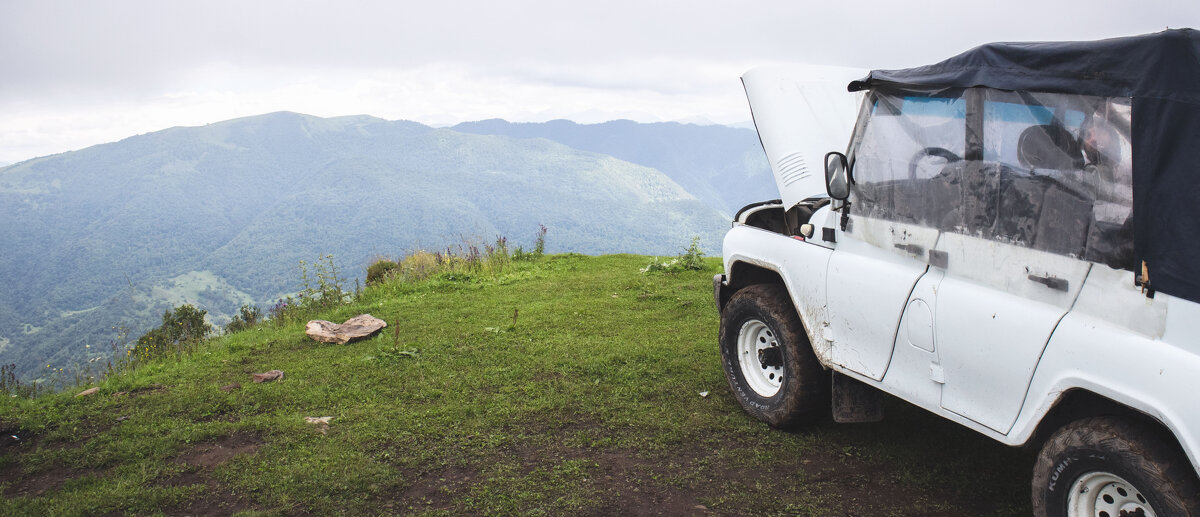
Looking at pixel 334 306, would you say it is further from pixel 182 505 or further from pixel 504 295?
pixel 182 505

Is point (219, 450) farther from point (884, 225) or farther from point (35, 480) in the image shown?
point (884, 225)

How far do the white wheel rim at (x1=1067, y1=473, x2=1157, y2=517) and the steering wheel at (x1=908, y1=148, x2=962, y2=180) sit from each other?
5.32 feet

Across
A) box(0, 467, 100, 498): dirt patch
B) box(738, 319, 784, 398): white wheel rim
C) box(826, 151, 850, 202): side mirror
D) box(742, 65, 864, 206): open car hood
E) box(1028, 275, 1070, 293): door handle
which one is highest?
box(742, 65, 864, 206): open car hood

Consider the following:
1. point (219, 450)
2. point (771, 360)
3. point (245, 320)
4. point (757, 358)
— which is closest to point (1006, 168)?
point (771, 360)

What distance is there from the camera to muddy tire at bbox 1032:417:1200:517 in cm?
262

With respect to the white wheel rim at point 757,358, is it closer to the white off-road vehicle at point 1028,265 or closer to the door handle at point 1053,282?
the white off-road vehicle at point 1028,265

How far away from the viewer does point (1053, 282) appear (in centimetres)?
318

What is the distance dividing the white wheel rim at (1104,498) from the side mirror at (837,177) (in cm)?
191

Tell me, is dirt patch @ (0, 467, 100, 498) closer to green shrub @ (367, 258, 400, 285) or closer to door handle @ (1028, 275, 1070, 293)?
door handle @ (1028, 275, 1070, 293)

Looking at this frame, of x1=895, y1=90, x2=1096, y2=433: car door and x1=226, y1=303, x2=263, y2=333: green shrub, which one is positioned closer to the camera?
x1=895, y1=90, x2=1096, y2=433: car door

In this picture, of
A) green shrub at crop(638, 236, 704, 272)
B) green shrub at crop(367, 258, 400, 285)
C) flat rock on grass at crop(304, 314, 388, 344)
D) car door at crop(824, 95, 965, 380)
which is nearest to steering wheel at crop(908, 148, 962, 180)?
car door at crop(824, 95, 965, 380)

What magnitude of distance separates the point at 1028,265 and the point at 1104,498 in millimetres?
1006

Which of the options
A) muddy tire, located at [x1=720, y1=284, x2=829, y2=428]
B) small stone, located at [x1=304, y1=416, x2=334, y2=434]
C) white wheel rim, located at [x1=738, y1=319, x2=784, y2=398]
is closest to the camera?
muddy tire, located at [x1=720, y1=284, x2=829, y2=428]

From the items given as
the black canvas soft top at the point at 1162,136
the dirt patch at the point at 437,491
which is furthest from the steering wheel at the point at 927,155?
the dirt patch at the point at 437,491
